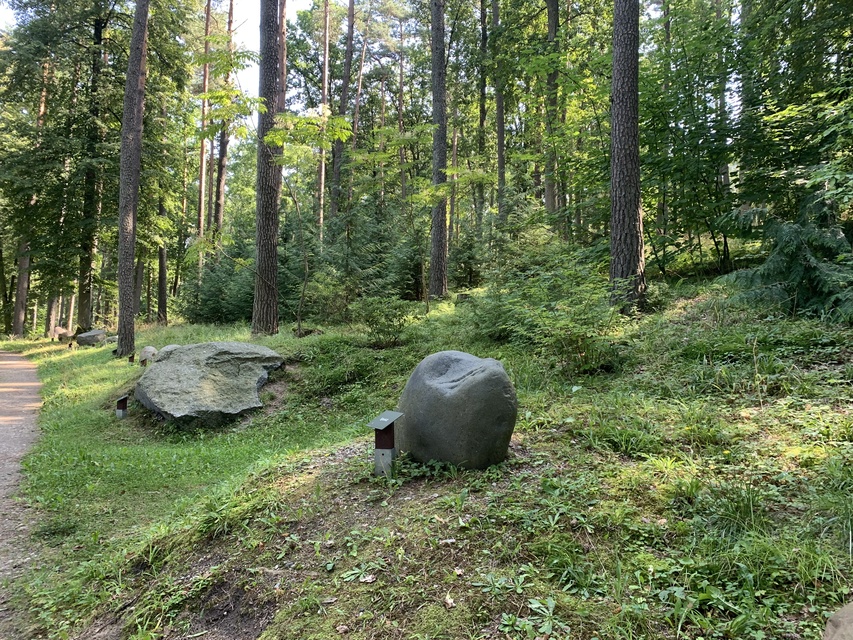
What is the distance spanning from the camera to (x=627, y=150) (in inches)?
305

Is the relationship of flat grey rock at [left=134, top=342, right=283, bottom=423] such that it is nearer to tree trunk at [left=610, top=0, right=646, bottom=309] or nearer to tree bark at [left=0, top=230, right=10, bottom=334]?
tree trunk at [left=610, top=0, right=646, bottom=309]

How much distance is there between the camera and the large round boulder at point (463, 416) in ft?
12.6

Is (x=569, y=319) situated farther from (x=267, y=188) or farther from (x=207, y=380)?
(x=267, y=188)

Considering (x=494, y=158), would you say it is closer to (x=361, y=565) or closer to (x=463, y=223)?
(x=463, y=223)

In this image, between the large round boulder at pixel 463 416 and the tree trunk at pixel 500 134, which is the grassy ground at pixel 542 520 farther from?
the tree trunk at pixel 500 134

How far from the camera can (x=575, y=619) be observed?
2.42 m

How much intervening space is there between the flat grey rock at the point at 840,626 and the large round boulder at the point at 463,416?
7.25ft

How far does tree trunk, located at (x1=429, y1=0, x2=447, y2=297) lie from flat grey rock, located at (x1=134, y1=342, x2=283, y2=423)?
5.54 m

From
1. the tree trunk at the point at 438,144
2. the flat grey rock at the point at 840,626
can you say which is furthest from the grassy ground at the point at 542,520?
the tree trunk at the point at 438,144

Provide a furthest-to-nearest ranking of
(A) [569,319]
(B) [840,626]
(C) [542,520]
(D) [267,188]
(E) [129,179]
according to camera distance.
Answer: (E) [129,179] < (D) [267,188] < (A) [569,319] < (C) [542,520] < (B) [840,626]

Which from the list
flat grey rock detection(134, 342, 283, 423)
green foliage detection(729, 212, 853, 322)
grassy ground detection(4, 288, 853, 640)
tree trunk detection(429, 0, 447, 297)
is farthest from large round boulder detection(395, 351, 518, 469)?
tree trunk detection(429, 0, 447, 297)

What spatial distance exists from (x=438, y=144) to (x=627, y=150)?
619 centimetres

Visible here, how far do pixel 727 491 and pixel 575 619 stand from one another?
142 cm

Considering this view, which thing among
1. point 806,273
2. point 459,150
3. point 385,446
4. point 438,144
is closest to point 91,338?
point 438,144
